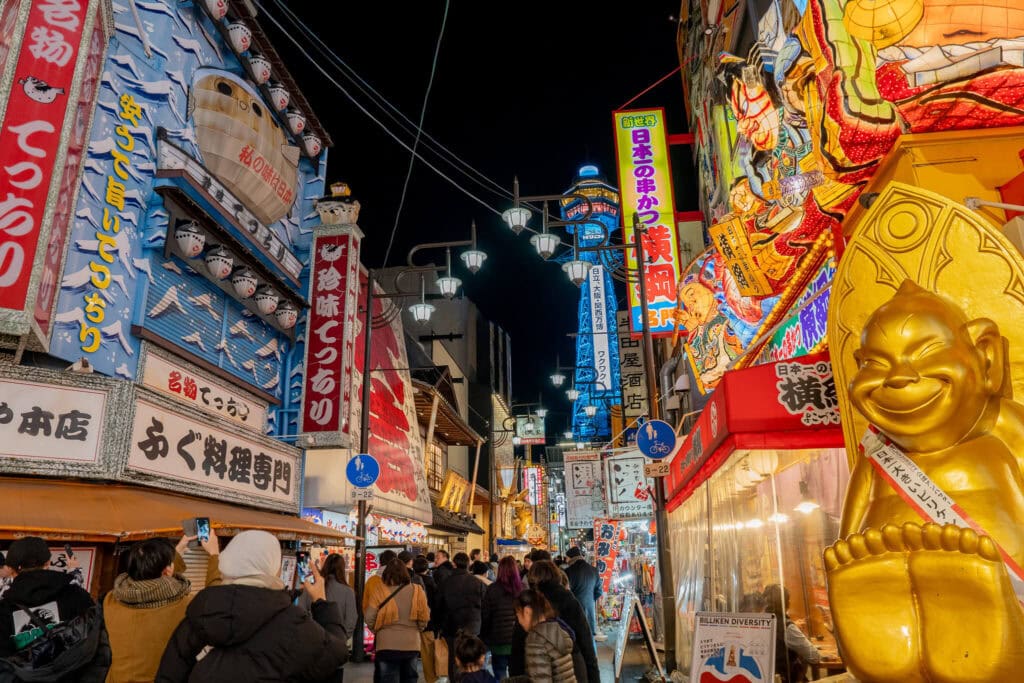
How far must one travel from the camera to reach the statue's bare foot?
297 cm

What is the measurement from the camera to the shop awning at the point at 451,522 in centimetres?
2715

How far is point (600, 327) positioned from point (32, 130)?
2410cm

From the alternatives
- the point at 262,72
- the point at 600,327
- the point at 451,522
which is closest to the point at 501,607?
the point at 262,72

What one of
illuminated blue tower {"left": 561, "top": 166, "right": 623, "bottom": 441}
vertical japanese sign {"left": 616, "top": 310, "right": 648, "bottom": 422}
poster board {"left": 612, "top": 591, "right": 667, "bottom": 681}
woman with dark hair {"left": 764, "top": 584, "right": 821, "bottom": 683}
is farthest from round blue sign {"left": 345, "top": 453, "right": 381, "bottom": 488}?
vertical japanese sign {"left": 616, "top": 310, "right": 648, "bottom": 422}

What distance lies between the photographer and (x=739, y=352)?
35.7 ft

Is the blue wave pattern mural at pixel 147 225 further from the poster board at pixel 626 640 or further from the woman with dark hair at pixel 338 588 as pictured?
the poster board at pixel 626 640

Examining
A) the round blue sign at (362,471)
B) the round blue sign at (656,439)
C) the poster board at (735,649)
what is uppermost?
the round blue sign at (656,439)

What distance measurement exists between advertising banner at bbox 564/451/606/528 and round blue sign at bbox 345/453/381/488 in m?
7.40

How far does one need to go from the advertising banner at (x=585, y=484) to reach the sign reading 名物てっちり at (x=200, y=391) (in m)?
9.14

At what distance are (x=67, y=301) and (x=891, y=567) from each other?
9.43 m

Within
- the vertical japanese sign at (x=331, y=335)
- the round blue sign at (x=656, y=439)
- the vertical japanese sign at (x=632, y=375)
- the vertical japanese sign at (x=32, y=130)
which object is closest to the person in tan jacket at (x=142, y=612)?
the vertical japanese sign at (x=32, y=130)

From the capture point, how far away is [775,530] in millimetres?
7887

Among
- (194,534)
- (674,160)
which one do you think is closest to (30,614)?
(194,534)

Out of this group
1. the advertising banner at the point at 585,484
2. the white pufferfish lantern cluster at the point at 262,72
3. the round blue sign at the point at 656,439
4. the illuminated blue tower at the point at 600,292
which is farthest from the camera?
the illuminated blue tower at the point at 600,292
